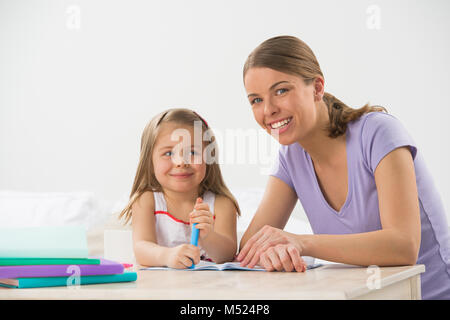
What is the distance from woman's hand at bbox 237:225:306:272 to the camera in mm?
749

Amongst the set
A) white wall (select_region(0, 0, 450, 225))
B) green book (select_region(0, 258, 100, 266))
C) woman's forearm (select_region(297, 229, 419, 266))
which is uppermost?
white wall (select_region(0, 0, 450, 225))

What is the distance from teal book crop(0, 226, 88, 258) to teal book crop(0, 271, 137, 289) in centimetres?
3

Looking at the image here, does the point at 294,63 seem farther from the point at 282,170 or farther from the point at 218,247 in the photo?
the point at 218,247

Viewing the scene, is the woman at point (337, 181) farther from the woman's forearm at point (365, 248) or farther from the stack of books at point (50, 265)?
the stack of books at point (50, 265)

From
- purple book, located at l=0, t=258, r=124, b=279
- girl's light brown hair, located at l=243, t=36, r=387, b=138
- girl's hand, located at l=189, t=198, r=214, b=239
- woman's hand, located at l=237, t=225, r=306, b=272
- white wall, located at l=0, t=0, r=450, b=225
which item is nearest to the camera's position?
purple book, located at l=0, t=258, r=124, b=279

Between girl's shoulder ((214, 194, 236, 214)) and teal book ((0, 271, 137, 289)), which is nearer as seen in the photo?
teal book ((0, 271, 137, 289))

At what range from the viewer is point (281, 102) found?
976mm

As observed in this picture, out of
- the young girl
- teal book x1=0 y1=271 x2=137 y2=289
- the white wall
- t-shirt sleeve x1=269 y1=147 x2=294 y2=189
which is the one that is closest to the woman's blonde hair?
the young girl

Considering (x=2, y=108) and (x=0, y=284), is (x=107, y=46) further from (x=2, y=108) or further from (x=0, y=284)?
(x=0, y=284)

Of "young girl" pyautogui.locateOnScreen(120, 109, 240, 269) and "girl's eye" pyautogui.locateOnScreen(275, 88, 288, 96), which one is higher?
"girl's eye" pyautogui.locateOnScreen(275, 88, 288, 96)

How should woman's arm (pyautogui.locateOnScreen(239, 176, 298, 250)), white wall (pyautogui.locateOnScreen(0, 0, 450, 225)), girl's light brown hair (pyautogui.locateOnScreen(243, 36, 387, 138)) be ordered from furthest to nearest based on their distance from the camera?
1. white wall (pyautogui.locateOnScreen(0, 0, 450, 225))
2. woman's arm (pyautogui.locateOnScreen(239, 176, 298, 250))
3. girl's light brown hair (pyautogui.locateOnScreen(243, 36, 387, 138))

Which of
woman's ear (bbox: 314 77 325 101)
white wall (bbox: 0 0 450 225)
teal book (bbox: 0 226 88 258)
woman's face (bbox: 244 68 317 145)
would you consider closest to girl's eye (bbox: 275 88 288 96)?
woman's face (bbox: 244 68 317 145)

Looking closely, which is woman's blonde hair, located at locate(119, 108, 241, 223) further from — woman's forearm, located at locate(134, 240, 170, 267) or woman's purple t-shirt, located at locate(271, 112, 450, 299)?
woman's purple t-shirt, located at locate(271, 112, 450, 299)

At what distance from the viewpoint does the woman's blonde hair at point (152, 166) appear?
113 cm
